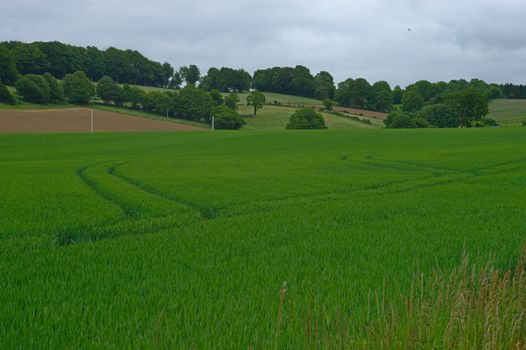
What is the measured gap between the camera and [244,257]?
852cm

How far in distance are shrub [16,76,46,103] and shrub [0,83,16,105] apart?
4864 millimetres

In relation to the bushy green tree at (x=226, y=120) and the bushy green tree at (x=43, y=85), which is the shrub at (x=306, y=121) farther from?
the bushy green tree at (x=43, y=85)

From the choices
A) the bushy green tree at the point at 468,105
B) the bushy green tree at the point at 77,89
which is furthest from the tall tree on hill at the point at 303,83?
the bushy green tree at the point at 77,89

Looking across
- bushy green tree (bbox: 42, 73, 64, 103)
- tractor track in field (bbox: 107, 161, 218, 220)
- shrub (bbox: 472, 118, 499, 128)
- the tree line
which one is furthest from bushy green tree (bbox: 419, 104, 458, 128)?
tractor track in field (bbox: 107, 161, 218, 220)

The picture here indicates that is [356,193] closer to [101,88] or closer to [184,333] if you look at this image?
[184,333]

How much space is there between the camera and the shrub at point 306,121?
11425 cm

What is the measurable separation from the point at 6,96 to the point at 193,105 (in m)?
39.1

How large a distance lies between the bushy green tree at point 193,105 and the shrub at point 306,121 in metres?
19.6

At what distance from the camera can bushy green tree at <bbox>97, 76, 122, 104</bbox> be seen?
118 meters

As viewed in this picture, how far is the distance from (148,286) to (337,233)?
5.11 meters

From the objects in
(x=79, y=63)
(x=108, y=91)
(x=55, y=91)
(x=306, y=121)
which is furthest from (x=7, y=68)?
(x=306, y=121)

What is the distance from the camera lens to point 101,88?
390 feet

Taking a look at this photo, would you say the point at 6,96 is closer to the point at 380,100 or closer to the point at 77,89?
the point at 77,89

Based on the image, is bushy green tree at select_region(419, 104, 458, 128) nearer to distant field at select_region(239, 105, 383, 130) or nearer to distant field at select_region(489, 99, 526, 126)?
distant field at select_region(489, 99, 526, 126)
